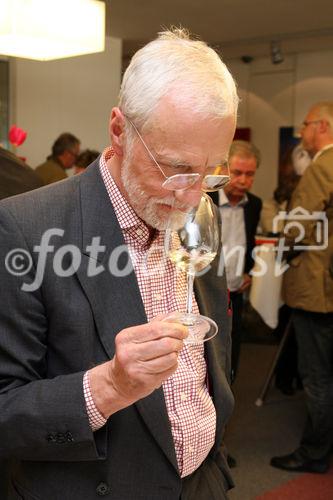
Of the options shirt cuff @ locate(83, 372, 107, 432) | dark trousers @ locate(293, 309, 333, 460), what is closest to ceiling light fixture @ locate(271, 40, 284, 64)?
dark trousers @ locate(293, 309, 333, 460)

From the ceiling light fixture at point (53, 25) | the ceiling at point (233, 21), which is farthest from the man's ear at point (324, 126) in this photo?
the ceiling at point (233, 21)

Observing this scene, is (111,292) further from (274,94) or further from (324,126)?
(274,94)

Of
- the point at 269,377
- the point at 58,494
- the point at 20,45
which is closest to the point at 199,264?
the point at 58,494

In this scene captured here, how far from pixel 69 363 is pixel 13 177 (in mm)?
1201

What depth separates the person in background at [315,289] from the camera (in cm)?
330

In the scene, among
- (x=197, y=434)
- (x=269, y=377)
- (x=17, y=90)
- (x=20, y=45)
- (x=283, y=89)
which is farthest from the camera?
(x=283, y=89)

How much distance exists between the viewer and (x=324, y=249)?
337cm

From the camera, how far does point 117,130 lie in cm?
116

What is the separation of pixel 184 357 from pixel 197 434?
15cm

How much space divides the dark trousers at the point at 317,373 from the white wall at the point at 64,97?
463 centimetres

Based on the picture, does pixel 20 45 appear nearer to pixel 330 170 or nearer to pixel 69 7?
pixel 69 7

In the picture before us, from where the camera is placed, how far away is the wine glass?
42.7 inches

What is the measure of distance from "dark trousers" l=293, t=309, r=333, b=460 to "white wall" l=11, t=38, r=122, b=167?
463 cm

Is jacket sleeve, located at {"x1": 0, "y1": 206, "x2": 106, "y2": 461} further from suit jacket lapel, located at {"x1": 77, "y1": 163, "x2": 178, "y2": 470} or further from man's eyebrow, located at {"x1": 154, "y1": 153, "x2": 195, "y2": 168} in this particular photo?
man's eyebrow, located at {"x1": 154, "y1": 153, "x2": 195, "y2": 168}
